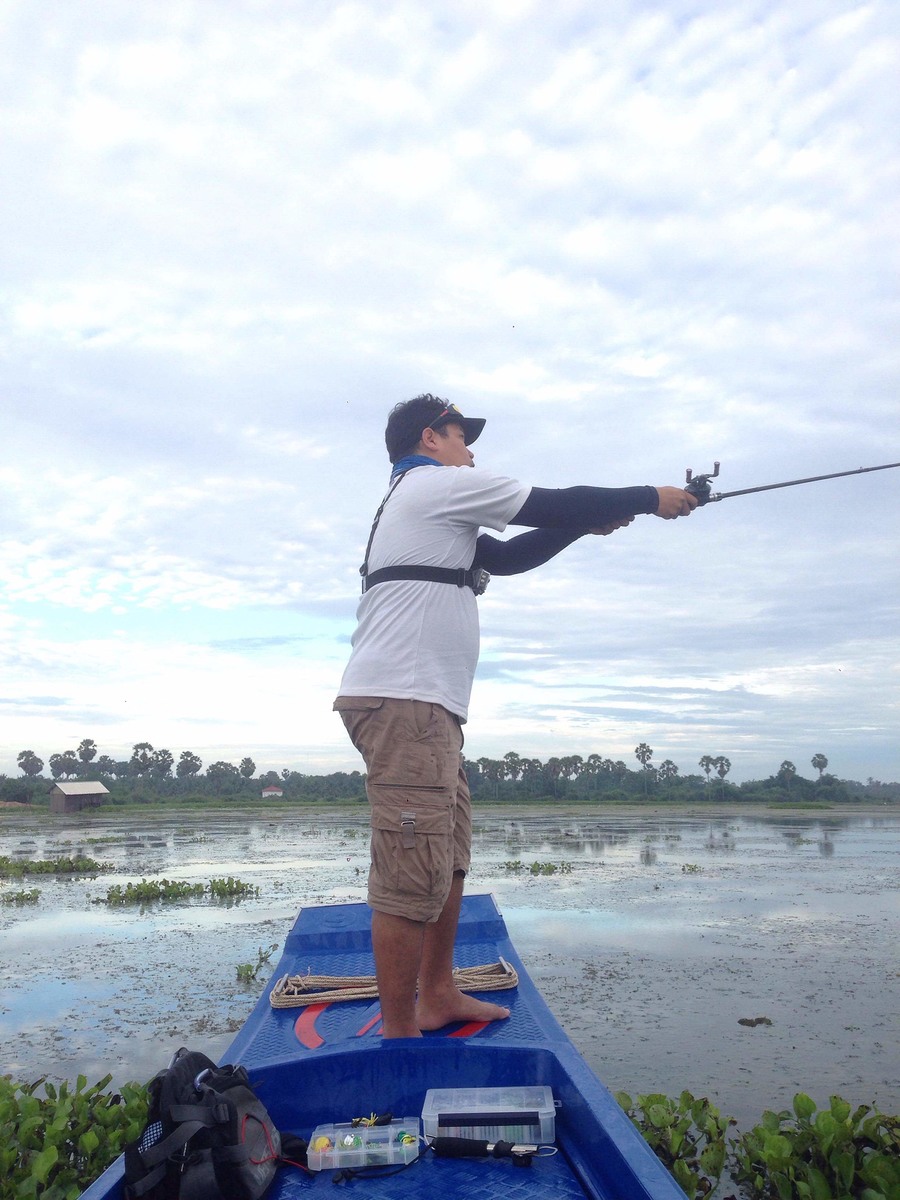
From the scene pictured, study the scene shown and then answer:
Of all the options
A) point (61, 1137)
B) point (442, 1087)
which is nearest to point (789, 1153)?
point (442, 1087)

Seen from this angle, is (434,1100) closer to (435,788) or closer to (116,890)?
(435,788)

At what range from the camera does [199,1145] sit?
1.72 metres

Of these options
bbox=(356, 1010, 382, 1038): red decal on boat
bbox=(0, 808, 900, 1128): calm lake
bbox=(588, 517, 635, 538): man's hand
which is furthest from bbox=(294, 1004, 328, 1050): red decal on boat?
bbox=(588, 517, 635, 538): man's hand

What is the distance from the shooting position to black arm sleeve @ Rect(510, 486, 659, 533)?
2594mm

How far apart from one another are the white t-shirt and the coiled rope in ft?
3.65

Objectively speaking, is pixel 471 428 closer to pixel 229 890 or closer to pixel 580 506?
pixel 580 506

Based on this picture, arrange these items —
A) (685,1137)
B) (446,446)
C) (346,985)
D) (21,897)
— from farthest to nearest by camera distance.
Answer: (21,897) → (346,985) → (446,446) → (685,1137)

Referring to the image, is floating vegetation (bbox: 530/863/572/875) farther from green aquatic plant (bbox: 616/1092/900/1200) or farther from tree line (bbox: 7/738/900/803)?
tree line (bbox: 7/738/900/803)

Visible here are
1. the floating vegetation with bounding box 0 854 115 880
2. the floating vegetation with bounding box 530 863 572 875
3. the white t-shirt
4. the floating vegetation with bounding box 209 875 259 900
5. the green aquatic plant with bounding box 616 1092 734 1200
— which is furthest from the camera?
the floating vegetation with bounding box 0 854 115 880

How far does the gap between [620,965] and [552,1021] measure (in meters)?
2.67

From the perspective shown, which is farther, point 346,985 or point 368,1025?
point 346,985

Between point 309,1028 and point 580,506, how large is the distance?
1.90 meters

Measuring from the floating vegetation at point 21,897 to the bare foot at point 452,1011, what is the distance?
23.2 ft

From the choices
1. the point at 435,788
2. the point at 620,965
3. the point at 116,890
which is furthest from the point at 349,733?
the point at 116,890
